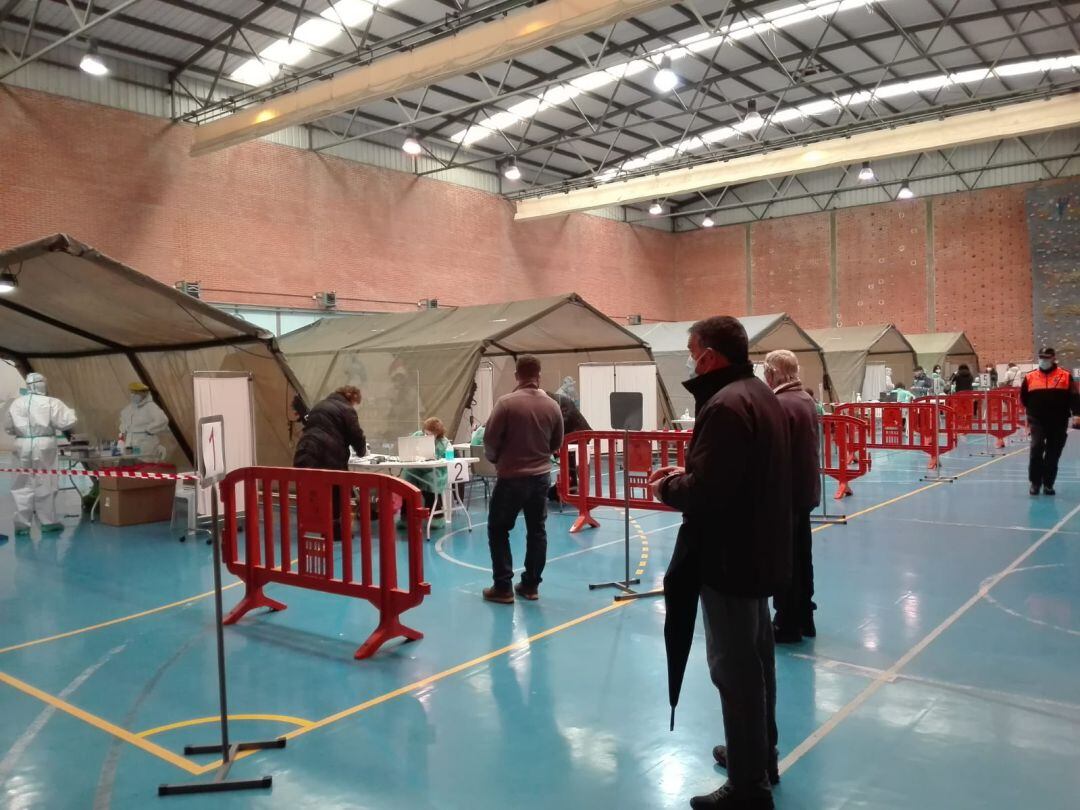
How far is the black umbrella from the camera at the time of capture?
112 inches

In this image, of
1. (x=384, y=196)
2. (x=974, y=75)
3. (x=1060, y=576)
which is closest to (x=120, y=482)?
(x=1060, y=576)

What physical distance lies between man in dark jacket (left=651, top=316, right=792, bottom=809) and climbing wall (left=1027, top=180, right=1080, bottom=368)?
27.2 metres

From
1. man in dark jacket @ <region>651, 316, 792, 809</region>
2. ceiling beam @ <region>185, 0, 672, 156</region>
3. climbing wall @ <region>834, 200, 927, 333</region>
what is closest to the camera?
man in dark jacket @ <region>651, 316, 792, 809</region>

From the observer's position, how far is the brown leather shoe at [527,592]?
5961 millimetres

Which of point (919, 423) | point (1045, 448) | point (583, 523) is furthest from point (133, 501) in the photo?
point (919, 423)

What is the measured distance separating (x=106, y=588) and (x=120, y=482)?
130 inches

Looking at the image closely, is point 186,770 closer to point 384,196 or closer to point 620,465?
point 620,465

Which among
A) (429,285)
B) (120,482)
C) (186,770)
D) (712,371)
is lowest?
(186,770)

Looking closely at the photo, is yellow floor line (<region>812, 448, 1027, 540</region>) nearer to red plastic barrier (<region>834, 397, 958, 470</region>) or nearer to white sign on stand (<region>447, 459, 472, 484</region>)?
red plastic barrier (<region>834, 397, 958, 470</region>)

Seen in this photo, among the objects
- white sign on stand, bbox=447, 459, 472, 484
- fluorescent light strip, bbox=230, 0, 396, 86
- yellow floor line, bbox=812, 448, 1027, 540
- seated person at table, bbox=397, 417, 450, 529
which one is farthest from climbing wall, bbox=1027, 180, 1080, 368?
seated person at table, bbox=397, 417, 450, 529

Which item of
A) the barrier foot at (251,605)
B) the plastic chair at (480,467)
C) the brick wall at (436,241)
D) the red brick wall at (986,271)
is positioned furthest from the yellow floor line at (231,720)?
the red brick wall at (986,271)

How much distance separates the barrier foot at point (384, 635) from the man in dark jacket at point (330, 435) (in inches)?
120

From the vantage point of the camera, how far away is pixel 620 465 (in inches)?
537

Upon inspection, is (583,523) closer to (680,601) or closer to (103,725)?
(103,725)
